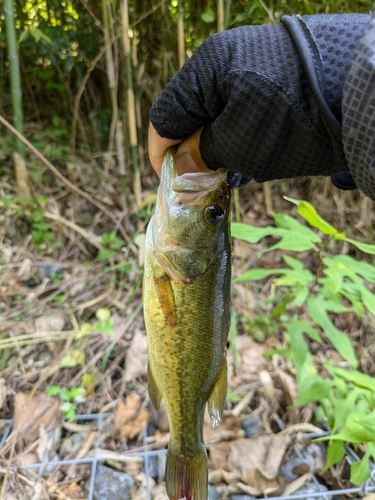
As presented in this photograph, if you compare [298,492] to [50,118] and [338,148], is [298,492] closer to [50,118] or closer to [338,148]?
[338,148]

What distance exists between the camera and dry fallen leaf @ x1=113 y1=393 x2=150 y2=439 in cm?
206

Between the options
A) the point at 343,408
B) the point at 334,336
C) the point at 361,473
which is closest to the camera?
the point at 361,473

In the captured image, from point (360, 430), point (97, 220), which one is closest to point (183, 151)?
point (360, 430)

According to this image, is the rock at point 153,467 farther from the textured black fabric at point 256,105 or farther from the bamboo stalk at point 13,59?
the bamboo stalk at point 13,59

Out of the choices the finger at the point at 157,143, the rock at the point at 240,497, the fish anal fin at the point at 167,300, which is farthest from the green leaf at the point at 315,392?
the finger at the point at 157,143

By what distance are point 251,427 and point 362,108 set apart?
1.87 metres

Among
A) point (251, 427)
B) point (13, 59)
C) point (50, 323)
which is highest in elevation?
point (13, 59)

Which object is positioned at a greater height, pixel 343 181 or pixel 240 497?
pixel 343 181

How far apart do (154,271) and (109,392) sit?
1255 millimetres

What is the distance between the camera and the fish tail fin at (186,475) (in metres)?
1.37

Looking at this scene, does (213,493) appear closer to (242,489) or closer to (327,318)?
(242,489)

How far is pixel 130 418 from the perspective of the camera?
84.0 inches

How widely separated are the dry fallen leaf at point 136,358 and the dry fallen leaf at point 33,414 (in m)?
0.46

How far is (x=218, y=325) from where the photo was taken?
4.49ft
